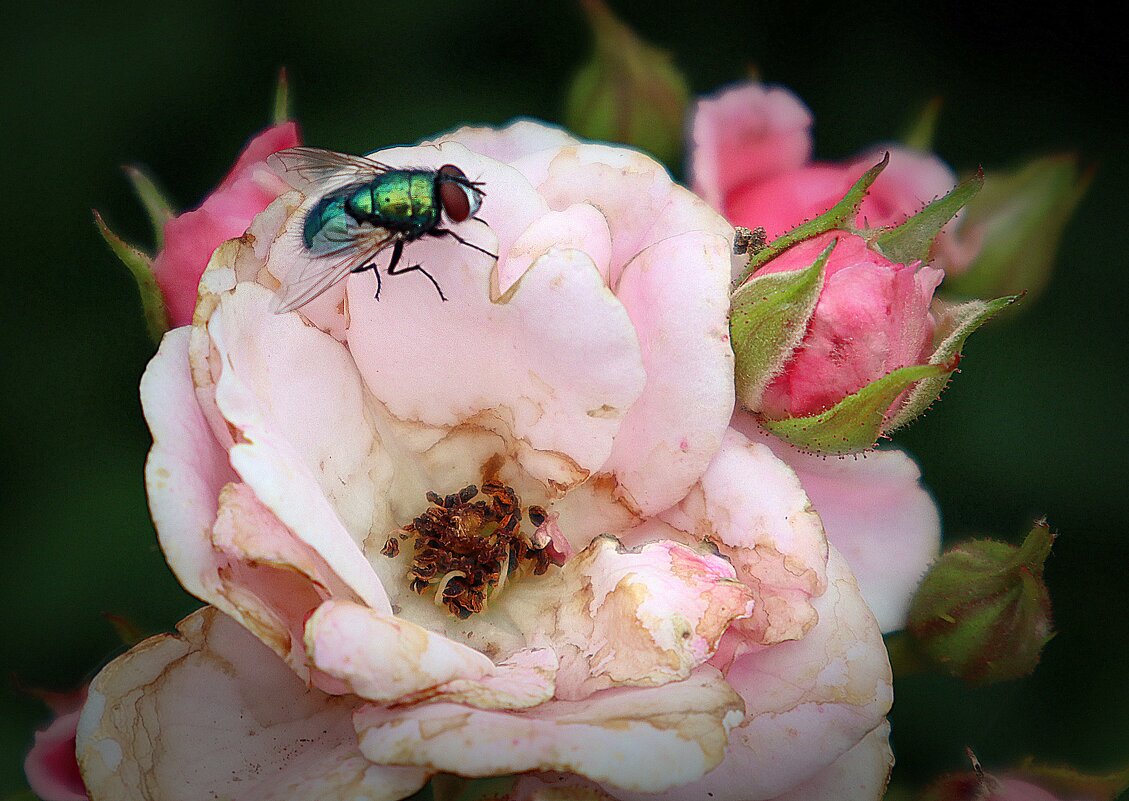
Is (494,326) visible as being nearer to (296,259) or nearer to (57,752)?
(296,259)

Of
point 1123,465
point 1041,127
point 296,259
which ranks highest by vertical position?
point 296,259

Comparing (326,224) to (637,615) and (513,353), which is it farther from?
(637,615)

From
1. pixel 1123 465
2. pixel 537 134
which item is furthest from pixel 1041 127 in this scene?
pixel 537 134

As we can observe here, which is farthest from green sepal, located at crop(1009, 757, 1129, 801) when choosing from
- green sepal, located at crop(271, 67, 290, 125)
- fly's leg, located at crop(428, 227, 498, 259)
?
green sepal, located at crop(271, 67, 290, 125)

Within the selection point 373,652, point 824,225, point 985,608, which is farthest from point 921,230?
point 373,652

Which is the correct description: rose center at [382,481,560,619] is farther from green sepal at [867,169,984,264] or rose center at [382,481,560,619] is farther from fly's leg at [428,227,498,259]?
green sepal at [867,169,984,264]

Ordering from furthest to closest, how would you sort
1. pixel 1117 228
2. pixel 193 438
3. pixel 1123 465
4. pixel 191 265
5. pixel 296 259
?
pixel 1117 228
pixel 1123 465
pixel 191 265
pixel 296 259
pixel 193 438
